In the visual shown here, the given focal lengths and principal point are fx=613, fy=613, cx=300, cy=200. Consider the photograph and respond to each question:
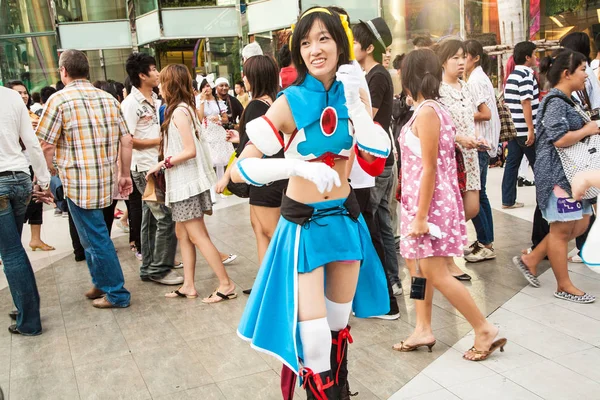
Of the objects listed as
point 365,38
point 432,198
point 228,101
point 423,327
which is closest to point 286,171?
point 432,198

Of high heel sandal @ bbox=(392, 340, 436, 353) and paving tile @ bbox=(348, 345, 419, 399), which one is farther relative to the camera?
high heel sandal @ bbox=(392, 340, 436, 353)

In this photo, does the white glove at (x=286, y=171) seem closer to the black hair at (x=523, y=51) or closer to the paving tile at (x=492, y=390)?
the paving tile at (x=492, y=390)

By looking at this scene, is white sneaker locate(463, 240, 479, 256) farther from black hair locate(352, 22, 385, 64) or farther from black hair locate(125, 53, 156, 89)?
black hair locate(125, 53, 156, 89)

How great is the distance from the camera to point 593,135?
425 cm

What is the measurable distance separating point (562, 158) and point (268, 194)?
6.82ft

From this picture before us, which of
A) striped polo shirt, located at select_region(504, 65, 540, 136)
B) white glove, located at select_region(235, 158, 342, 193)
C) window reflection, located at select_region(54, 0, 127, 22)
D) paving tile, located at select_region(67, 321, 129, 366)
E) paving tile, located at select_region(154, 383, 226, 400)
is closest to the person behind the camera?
white glove, located at select_region(235, 158, 342, 193)

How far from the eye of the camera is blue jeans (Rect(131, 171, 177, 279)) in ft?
17.8

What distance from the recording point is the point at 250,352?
151 inches

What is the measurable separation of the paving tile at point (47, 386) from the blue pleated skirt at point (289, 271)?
4.52 feet

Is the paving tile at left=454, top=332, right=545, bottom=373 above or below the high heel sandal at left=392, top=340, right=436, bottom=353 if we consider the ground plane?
below

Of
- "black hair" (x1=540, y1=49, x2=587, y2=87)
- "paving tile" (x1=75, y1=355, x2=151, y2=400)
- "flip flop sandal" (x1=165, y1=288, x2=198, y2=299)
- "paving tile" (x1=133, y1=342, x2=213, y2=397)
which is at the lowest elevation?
"flip flop sandal" (x1=165, y1=288, x2=198, y2=299)

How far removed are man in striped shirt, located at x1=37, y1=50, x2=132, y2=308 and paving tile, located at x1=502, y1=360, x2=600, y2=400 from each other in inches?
120

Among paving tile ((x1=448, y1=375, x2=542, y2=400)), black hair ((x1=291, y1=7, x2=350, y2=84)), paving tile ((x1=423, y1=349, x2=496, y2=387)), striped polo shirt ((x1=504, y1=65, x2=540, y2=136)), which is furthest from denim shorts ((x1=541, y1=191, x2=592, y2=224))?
striped polo shirt ((x1=504, y1=65, x2=540, y2=136))

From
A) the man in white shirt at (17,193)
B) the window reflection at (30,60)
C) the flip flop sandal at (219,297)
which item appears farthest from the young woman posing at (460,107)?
the window reflection at (30,60)
